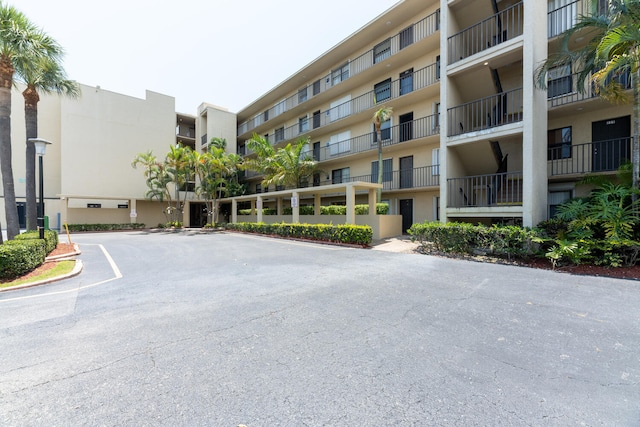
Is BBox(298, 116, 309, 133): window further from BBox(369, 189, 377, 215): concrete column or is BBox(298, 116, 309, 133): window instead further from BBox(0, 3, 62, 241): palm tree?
BBox(0, 3, 62, 241): palm tree

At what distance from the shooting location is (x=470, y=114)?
13586 mm

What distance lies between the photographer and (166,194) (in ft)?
95.3

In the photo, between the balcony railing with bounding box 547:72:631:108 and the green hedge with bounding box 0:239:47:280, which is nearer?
the green hedge with bounding box 0:239:47:280

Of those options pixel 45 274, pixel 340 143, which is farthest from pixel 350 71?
pixel 45 274

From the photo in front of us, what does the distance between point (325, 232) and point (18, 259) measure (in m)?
11.8

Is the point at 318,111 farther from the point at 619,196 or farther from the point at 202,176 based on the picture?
the point at 619,196

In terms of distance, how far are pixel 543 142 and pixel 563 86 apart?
339cm

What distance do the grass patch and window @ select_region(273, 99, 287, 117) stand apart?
22384mm

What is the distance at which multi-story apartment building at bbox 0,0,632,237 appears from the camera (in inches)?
441

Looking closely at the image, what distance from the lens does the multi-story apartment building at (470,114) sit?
10.9m

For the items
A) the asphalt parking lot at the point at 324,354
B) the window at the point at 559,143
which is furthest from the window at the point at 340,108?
the asphalt parking lot at the point at 324,354

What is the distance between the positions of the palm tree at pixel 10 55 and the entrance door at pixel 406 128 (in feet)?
57.0

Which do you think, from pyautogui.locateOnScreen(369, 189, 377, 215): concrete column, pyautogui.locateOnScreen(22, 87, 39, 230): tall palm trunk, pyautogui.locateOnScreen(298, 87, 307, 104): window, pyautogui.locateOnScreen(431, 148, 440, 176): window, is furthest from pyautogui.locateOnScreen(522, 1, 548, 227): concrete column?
pyautogui.locateOnScreen(22, 87, 39, 230): tall palm trunk

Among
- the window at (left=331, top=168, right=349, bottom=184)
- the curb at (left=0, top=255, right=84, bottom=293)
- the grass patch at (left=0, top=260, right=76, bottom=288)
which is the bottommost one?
the curb at (left=0, top=255, right=84, bottom=293)
